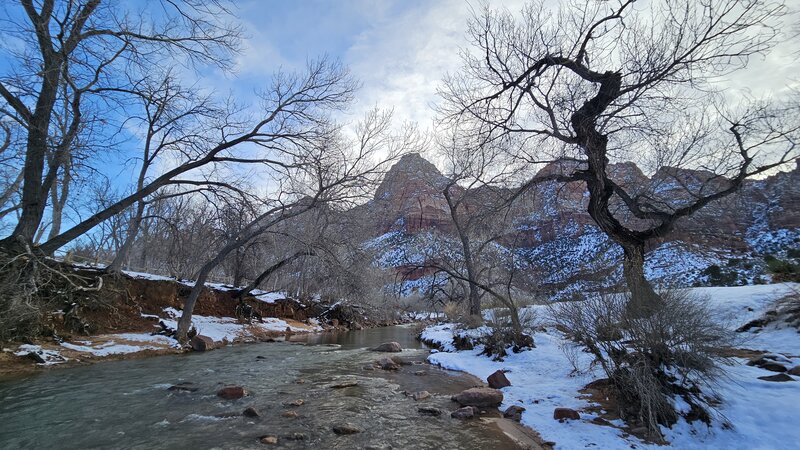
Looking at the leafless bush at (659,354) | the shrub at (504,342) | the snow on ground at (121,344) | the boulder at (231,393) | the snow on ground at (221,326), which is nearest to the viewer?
the leafless bush at (659,354)

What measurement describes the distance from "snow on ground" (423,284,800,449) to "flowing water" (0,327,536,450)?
3.40ft

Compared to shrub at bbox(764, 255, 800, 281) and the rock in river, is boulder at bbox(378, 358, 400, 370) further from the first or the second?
shrub at bbox(764, 255, 800, 281)

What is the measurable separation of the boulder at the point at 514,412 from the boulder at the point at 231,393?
201 inches

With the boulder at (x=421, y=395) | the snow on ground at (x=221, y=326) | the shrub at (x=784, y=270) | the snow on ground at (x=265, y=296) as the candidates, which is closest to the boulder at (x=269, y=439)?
the boulder at (x=421, y=395)

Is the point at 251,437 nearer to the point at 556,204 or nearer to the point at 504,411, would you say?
the point at 504,411

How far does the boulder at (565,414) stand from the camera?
562 cm

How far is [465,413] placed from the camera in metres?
6.28

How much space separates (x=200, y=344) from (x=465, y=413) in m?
12.3

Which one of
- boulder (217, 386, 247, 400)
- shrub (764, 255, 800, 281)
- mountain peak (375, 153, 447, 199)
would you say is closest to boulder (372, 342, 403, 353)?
mountain peak (375, 153, 447, 199)

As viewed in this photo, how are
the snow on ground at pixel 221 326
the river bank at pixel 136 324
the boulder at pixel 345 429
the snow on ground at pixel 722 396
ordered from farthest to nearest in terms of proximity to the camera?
the snow on ground at pixel 221 326 < the river bank at pixel 136 324 < the boulder at pixel 345 429 < the snow on ground at pixel 722 396

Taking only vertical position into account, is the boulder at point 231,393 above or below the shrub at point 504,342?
below

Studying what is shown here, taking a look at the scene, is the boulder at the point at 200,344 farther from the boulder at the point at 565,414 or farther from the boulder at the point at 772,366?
the boulder at the point at 772,366

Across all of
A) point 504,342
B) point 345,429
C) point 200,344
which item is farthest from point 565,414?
point 200,344

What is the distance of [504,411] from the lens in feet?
21.3
